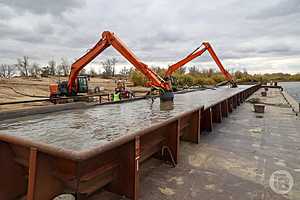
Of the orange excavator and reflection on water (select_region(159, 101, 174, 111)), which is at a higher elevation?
the orange excavator

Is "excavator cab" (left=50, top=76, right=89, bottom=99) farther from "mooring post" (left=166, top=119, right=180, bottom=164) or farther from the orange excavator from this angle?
"mooring post" (left=166, top=119, right=180, bottom=164)

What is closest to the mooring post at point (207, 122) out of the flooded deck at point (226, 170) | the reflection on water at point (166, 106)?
the flooded deck at point (226, 170)

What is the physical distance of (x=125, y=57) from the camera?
25.8 feet

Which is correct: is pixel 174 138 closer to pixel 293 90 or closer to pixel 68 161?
pixel 68 161

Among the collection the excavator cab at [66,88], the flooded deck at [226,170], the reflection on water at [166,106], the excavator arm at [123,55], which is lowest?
the flooded deck at [226,170]

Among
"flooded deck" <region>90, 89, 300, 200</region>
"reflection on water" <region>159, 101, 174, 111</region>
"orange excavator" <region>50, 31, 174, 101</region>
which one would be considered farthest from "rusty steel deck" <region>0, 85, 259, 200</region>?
"orange excavator" <region>50, 31, 174, 101</region>

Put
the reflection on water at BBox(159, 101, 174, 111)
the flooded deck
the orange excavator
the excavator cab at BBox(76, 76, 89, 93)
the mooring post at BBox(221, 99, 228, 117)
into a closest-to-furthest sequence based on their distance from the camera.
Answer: the flooded deck → the reflection on water at BBox(159, 101, 174, 111) → the orange excavator → the mooring post at BBox(221, 99, 228, 117) → the excavator cab at BBox(76, 76, 89, 93)

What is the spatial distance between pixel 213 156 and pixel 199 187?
1.22m

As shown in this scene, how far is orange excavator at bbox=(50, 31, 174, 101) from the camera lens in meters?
6.72

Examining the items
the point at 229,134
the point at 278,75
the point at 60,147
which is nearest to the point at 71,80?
the point at 229,134

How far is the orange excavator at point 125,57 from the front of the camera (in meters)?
6.72

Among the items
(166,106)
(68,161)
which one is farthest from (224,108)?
(68,161)

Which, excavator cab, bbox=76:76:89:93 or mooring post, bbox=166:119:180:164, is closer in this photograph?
mooring post, bbox=166:119:180:164

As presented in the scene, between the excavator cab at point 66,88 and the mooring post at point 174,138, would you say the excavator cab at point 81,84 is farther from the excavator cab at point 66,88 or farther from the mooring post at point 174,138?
the mooring post at point 174,138
